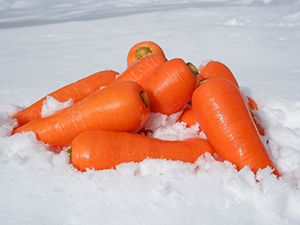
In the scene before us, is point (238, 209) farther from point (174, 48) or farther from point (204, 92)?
point (174, 48)

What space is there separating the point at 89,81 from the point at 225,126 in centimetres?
101

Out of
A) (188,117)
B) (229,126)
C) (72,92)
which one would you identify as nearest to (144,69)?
(188,117)

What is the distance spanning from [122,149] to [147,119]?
26 centimetres

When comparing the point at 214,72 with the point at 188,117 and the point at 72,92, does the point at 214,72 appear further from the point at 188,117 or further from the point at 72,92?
the point at 72,92

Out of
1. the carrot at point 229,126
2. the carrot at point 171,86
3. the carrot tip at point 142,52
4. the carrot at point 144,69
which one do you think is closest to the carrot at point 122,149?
the carrot at point 229,126

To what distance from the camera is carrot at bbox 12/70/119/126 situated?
179cm

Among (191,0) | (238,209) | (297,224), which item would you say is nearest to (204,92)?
(238,209)

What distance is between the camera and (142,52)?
203 cm

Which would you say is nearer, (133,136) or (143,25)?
(133,136)

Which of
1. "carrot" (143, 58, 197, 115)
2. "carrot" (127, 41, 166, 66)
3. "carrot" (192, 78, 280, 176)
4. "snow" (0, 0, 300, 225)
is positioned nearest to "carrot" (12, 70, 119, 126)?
"snow" (0, 0, 300, 225)

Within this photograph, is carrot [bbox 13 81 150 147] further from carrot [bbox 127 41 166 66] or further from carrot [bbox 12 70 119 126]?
carrot [bbox 127 41 166 66]

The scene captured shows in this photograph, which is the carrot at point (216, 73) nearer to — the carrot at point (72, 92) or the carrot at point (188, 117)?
the carrot at point (188, 117)

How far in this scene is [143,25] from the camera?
4.99 metres

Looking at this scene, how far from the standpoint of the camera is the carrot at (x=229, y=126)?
134cm
